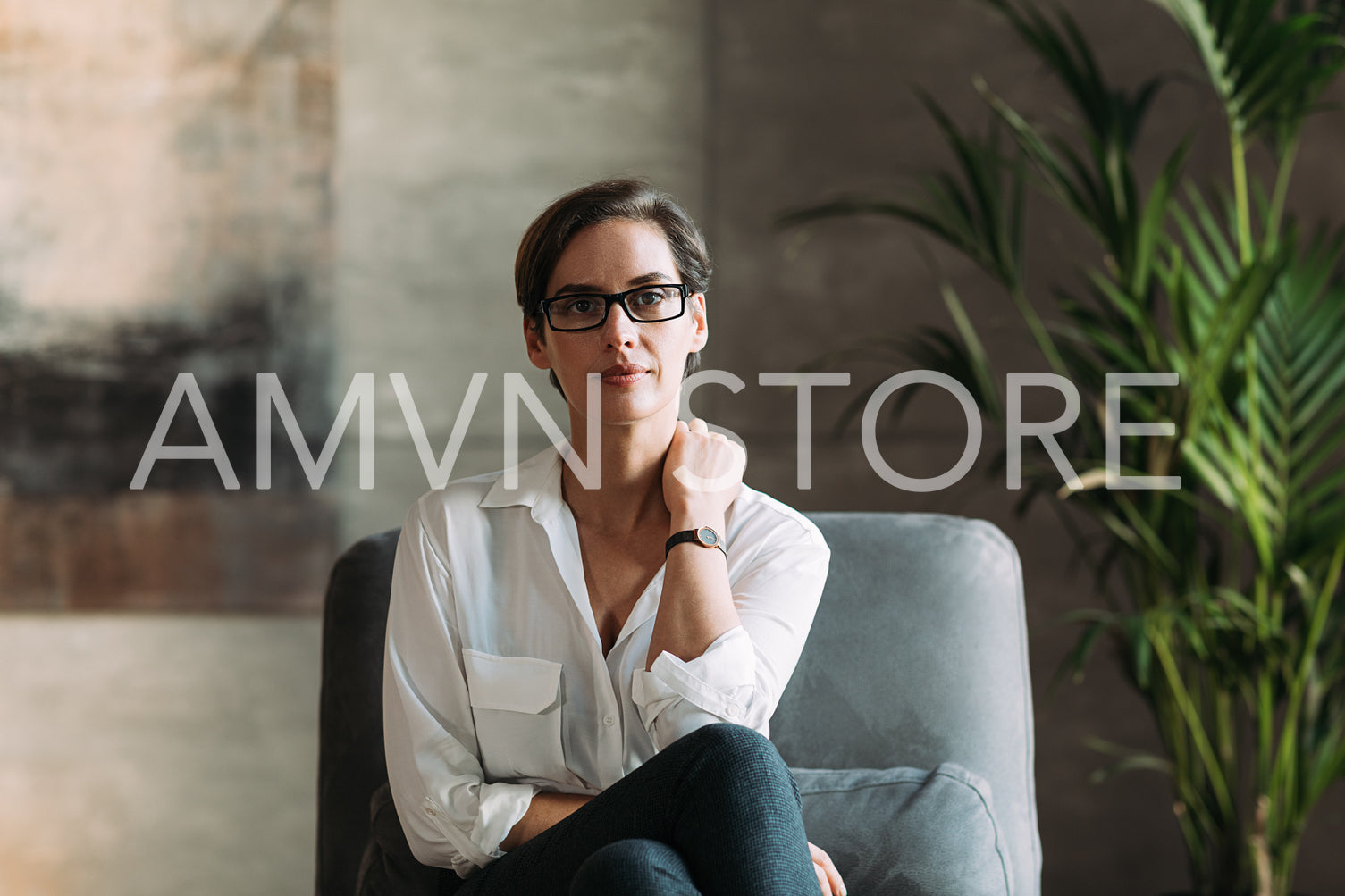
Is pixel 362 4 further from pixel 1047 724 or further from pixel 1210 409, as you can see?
pixel 1047 724

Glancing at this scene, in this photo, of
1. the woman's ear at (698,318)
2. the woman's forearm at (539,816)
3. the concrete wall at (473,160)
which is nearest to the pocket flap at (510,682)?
the woman's forearm at (539,816)

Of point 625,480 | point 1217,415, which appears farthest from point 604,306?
point 1217,415

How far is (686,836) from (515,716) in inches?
13.3

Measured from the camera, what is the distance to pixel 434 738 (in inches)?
53.5

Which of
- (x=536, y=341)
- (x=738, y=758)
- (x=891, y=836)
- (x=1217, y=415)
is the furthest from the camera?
(x=1217, y=415)

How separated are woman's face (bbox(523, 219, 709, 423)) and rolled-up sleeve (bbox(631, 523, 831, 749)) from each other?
0.86ft

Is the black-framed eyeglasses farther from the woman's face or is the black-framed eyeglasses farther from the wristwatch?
the wristwatch

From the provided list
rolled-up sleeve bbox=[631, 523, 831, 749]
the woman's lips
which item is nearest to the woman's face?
the woman's lips

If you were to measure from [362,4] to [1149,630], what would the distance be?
2.15 metres

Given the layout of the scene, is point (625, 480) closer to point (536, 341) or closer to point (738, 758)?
point (536, 341)

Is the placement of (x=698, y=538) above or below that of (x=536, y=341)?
below

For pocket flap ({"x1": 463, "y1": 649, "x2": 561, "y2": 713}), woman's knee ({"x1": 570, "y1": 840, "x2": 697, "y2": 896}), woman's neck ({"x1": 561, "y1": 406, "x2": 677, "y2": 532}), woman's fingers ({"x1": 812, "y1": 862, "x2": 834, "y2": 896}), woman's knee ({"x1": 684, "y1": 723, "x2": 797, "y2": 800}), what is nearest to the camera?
woman's knee ({"x1": 570, "y1": 840, "x2": 697, "y2": 896})

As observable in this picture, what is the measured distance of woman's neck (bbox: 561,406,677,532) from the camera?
1.51m

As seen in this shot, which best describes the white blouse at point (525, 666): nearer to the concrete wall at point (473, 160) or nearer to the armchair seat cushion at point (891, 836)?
the armchair seat cushion at point (891, 836)
